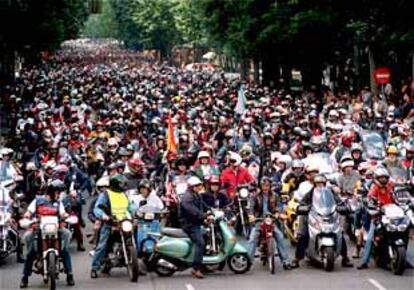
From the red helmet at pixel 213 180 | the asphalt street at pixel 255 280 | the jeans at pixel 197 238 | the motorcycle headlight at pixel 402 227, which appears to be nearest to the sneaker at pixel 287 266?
the asphalt street at pixel 255 280

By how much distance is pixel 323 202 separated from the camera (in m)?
18.0

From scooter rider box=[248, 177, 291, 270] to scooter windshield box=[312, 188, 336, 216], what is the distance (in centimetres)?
74

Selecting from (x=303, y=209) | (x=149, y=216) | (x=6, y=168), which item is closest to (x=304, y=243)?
(x=303, y=209)

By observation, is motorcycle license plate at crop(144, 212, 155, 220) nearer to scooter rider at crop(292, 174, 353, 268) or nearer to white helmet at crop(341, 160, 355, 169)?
scooter rider at crop(292, 174, 353, 268)

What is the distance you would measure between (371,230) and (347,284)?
149 centimetres

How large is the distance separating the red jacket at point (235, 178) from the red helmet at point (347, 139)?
3.73 metres

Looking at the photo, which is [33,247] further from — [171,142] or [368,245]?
[171,142]

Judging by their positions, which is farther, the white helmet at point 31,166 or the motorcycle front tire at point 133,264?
the white helmet at point 31,166

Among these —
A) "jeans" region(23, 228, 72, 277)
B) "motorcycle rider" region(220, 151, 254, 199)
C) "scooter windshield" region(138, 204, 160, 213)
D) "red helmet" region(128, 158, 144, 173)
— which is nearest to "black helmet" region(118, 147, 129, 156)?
"red helmet" region(128, 158, 144, 173)

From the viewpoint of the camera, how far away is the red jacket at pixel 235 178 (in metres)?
21.8

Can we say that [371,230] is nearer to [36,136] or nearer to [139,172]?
[139,172]

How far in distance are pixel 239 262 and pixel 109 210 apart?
2.17 metres

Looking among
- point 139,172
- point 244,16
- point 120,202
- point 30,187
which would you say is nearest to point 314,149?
point 139,172

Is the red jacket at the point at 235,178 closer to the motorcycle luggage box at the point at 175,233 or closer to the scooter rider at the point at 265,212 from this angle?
the scooter rider at the point at 265,212
